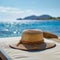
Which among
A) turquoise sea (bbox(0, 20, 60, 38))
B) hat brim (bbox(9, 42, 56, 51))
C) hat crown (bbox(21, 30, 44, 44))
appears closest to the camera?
hat brim (bbox(9, 42, 56, 51))

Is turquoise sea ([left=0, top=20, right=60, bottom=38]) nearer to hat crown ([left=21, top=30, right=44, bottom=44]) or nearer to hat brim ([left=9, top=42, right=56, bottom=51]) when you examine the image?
hat crown ([left=21, top=30, right=44, bottom=44])

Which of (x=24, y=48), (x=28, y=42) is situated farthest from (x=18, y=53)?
(x=28, y=42)

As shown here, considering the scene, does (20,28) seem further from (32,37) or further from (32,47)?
(32,47)

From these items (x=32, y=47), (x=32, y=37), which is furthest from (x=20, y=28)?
(x=32, y=47)

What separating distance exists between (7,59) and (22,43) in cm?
92

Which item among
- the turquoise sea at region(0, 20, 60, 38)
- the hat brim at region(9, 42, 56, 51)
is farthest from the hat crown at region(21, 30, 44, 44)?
the turquoise sea at region(0, 20, 60, 38)

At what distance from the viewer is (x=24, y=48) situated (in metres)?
2.86

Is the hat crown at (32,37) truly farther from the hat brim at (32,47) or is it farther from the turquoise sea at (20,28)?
the turquoise sea at (20,28)

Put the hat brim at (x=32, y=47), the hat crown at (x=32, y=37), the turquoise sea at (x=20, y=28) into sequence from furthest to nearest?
the turquoise sea at (x=20, y=28) → the hat crown at (x=32, y=37) → the hat brim at (x=32, y=47)

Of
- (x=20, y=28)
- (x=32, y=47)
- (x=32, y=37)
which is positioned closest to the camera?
(x=32, y=47)

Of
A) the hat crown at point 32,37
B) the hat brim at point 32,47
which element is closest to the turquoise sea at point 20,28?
the hat crown at point 32,37

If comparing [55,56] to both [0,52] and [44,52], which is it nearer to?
[44,52]

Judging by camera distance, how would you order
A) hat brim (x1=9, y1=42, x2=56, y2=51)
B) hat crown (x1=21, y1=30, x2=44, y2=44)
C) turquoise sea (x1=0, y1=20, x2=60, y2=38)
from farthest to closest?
turquoise sea (x1=0, y1=20, x2=60, y2=38)
hat crown (x1=21, y1=30, x2=44, y2=44)
hat brim (x1=9, y1=42, x2=56, y2=51)

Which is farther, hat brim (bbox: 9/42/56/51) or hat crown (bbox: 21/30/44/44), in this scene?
hat crown (bbox: 21/30/44/44)
